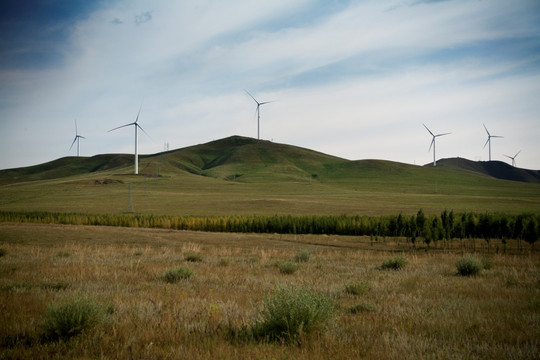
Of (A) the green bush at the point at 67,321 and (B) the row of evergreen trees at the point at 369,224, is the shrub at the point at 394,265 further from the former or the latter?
(B) the row of evergreen trees at the point at 369,224

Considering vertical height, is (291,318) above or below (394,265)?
above

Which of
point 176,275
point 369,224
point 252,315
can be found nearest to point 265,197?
point 369,224

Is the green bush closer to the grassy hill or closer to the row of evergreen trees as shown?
the row of evergreen trees

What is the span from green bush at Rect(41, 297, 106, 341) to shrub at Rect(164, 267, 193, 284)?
587 cm

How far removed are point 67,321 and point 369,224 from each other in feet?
165

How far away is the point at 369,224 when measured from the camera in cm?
5391

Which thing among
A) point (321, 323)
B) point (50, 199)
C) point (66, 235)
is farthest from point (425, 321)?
point (50, 199)

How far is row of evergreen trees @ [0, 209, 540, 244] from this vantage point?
42.7 metres

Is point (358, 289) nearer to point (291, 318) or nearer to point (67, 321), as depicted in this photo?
point (291, 318)

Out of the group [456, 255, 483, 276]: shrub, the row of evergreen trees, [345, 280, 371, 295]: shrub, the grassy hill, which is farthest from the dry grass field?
the grassy hill

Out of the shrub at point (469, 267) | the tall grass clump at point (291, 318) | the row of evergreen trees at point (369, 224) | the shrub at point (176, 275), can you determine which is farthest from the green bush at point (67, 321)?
the row of evergreen trees at point (369, 224)

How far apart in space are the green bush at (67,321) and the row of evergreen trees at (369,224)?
123 feet

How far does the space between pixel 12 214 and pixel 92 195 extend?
52.8 metres

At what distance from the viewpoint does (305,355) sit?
6023mm
